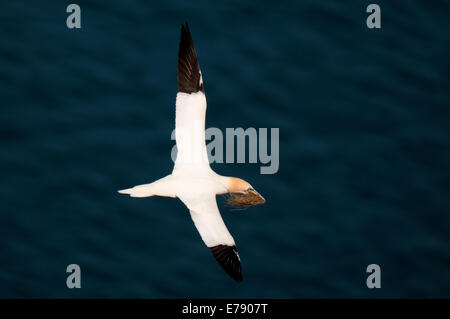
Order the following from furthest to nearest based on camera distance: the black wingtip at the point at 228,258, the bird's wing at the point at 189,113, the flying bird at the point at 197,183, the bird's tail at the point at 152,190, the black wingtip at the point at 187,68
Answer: the black wingtip at the point at 187,68, the bird's wing at the point at 189,113, the black wingtip at the point at 228,258, the flying bird at the point at 197,183, the bird's tail at the point at 152,190

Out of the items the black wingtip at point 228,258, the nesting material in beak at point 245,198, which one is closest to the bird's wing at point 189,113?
the nesting material in beak at point 245,198

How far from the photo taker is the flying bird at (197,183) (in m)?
13.2

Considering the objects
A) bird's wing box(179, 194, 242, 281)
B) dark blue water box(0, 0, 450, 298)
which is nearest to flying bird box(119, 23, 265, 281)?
bird's wing box(179, 194, 242, 281)

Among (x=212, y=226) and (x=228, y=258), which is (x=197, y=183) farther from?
(x=228, y=258)

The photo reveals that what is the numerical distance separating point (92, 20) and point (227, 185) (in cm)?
584

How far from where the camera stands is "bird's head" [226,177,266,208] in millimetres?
13555

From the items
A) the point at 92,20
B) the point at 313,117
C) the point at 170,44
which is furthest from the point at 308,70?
the point at 92,20

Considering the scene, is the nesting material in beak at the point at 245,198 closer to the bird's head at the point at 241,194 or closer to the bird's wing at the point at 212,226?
the bird's head at the point at 241,194

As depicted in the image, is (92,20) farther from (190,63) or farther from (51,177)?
(190,63)

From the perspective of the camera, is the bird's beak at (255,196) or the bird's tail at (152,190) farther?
the bird's beak at (255,196)

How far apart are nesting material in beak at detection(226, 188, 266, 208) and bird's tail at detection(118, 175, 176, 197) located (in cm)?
99

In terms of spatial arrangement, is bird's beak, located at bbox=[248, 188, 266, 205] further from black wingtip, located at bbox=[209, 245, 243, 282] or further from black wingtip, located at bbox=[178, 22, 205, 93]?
black wingtip, located at bbox=[178, 22, 205, 93]

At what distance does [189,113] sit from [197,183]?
112 centimetres

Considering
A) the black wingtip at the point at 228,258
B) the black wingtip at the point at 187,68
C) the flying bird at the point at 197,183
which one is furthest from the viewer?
the black wingtip at the point at 187,68
